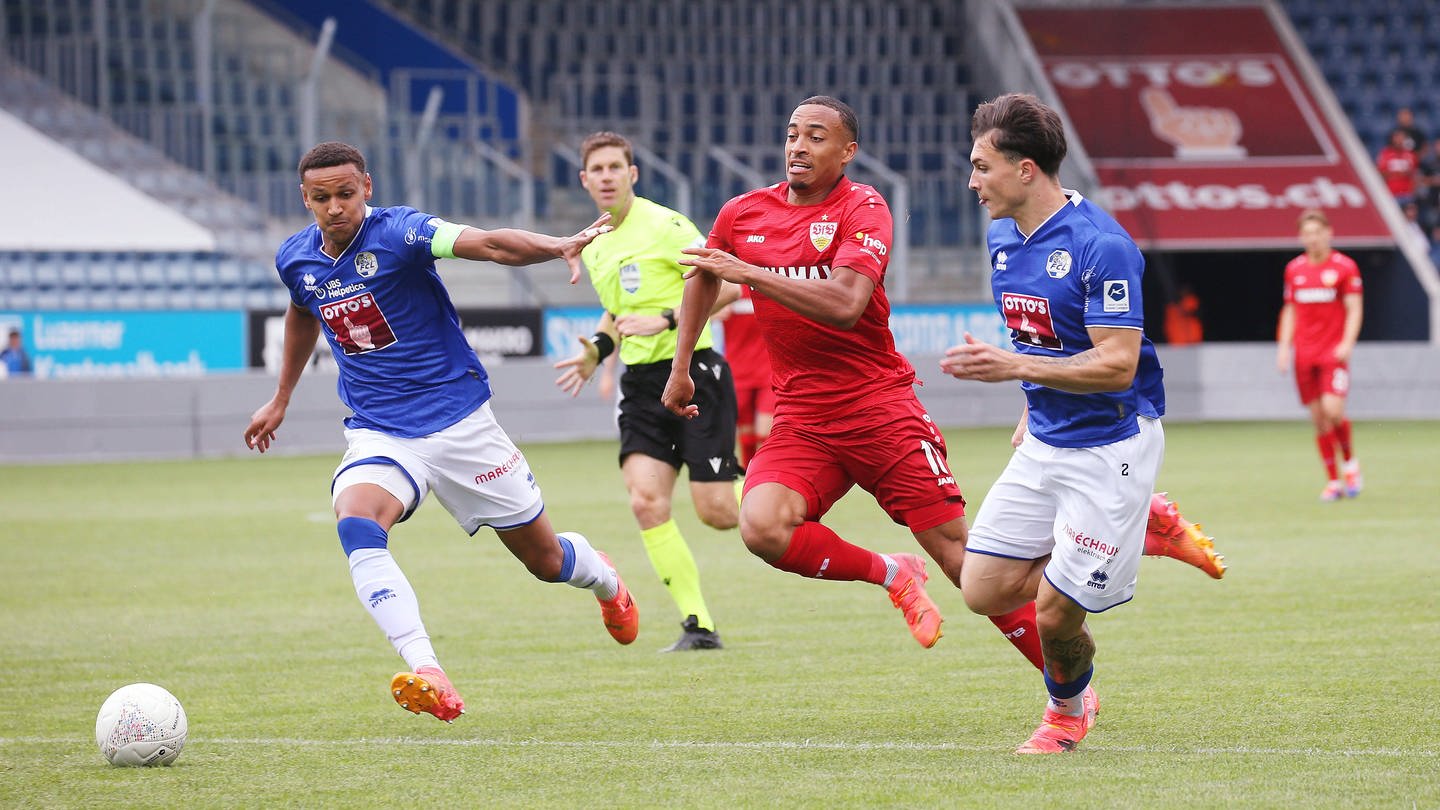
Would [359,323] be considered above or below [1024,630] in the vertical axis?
above

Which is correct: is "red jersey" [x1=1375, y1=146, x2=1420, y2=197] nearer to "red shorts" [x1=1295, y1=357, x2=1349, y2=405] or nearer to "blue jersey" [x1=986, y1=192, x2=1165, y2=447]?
"red shorts" [x1=1295, y1=357, x2=1349, y2=405]

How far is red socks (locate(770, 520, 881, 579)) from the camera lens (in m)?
6.46

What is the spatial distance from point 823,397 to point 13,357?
17.4 m

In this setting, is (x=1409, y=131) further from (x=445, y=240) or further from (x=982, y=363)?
(x=982, y=363)

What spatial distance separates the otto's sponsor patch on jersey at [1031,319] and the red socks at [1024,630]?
3.40 ft

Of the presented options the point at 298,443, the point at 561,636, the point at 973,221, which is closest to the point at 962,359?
the point at 561,636

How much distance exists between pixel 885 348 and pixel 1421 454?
14.1m

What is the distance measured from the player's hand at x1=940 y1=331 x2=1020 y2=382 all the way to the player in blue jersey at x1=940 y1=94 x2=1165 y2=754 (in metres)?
0.28

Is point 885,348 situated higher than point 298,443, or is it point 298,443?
point 885,348

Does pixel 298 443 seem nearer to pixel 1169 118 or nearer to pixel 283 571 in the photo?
pixel 283 571

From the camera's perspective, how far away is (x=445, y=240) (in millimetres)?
6238

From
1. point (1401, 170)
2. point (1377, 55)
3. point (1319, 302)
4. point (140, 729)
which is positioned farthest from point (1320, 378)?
point (1377, 55)

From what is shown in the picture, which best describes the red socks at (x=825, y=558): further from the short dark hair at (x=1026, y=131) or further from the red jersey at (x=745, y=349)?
the red jersey at (x=745, y=349)

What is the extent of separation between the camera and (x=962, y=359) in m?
4.86
